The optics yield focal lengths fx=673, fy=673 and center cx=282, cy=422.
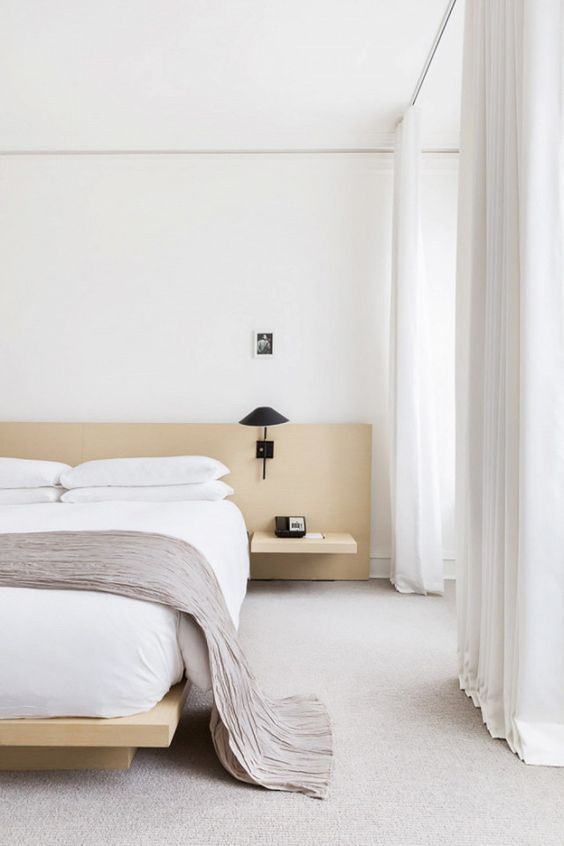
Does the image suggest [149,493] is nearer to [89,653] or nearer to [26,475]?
[26,475]

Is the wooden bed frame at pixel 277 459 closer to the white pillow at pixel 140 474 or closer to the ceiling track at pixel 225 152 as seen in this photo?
the white pillow at pixel 140 474

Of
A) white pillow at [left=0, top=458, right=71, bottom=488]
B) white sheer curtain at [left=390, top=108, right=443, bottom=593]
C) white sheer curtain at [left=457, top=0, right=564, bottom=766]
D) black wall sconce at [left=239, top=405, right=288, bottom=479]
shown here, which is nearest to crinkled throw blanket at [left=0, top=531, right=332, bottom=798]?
white sheer curtain at [left=457, top=0, right=564, bottom=766]

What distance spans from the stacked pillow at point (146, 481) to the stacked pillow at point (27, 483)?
0.22ft

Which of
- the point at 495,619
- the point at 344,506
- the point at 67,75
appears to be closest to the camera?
the point at 495,619

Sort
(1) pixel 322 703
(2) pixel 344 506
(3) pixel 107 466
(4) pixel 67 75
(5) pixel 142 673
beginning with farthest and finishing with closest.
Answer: (2) pixel 344 506 → (3) pixel 107 466 → (4) pixel 67 75 → (1) pixel 322 703 → (5) pixel 142 673

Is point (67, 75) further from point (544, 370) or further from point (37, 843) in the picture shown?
point (37, 843)

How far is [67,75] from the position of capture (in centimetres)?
334

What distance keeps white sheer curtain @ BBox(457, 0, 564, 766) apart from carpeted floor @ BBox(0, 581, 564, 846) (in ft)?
0.53

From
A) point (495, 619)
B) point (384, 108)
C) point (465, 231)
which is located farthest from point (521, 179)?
point (384, 108)

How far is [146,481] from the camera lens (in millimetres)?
3611

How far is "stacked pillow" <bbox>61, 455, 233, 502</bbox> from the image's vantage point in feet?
11.6

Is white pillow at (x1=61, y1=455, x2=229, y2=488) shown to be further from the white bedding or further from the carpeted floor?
the white bedding

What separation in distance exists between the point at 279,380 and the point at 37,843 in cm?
291

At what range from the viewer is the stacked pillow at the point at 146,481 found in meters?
3.54
